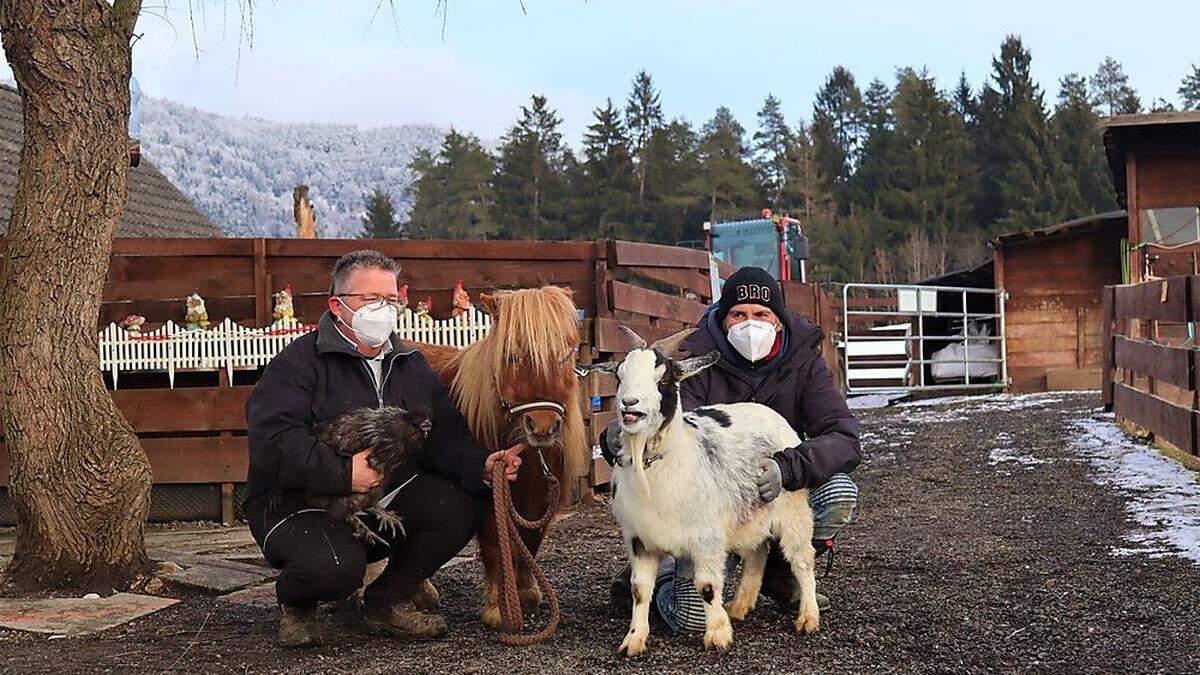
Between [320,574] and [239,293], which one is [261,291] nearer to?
[239,293]

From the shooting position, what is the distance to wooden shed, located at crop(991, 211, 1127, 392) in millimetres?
19797

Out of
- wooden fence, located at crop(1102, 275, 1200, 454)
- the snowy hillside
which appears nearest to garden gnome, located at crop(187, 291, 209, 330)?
wooden fence, located at crop(1102, 275, 1200, 454)

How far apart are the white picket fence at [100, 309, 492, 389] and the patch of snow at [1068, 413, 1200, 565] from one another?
→ 4.52 metres

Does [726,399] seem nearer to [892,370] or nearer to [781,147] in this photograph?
[892,370]

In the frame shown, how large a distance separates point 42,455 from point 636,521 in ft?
10.6

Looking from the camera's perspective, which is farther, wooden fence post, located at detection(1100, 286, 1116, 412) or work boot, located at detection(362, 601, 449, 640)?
wooden fence post, located at detection(1100, 286, 1116, 412)

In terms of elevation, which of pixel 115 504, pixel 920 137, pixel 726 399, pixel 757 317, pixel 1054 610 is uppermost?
pixel 920 137

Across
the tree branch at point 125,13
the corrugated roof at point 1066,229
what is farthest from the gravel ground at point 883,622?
the corrugated roof at point 1066,229

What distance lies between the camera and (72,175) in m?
6.00

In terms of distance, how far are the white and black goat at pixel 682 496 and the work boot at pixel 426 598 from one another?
1251mm

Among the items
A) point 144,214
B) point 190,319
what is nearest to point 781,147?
point 144,214

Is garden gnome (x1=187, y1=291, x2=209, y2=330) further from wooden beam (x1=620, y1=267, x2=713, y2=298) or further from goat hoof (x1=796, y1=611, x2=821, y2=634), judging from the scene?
goat hoof (x1=796, y1=611, x2=821, y2=634)

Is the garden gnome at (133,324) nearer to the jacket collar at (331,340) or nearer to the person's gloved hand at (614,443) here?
the jacket collar at (331,340)

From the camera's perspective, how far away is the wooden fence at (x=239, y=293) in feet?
28.3
